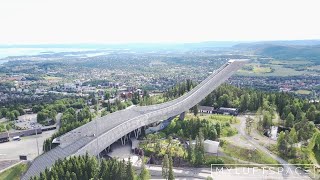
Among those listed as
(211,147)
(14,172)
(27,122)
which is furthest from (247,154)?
(27,122)

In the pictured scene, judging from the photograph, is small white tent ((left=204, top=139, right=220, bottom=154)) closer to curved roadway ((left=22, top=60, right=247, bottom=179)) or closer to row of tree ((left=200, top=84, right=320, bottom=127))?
curved roadway ((left=22, top=60, right=247, bottom=179))

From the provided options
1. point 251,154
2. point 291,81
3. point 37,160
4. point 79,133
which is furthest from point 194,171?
point 291,81

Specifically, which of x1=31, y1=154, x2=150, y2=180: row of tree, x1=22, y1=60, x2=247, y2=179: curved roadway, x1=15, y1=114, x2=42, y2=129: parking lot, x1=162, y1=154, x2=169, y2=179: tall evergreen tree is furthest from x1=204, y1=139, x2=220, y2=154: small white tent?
x1=15, y1=114, x2=42, y2=129: parking lot

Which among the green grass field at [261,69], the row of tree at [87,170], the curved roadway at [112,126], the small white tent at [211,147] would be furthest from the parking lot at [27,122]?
the green grass field at [261,69]

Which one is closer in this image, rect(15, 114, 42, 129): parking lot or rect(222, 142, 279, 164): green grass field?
rect(222, 142, 279, 164): green grass field

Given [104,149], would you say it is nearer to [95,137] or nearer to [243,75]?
[95,137]

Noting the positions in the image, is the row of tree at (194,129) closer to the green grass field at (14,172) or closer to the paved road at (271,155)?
the paved road at (271,155)

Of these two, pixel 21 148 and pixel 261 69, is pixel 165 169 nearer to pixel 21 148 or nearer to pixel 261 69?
pixel 21 148
